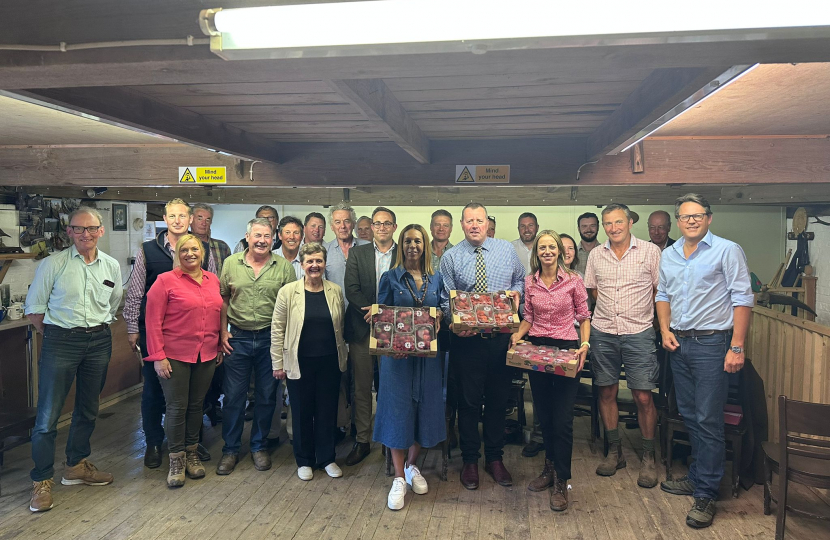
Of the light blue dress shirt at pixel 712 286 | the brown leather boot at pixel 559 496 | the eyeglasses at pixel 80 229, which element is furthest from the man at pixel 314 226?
the light blue dress shirt at pixel 712 286

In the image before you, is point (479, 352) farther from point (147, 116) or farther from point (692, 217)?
point (147, 116)

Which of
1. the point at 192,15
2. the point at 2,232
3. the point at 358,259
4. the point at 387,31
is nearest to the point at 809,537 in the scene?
the point at 358,259

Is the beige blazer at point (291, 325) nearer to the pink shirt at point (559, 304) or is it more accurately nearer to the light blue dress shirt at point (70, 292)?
the light blue dress shirt at point (70, 292)

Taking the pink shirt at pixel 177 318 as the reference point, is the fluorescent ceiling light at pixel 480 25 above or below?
above

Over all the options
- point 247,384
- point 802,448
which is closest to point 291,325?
point 247,384

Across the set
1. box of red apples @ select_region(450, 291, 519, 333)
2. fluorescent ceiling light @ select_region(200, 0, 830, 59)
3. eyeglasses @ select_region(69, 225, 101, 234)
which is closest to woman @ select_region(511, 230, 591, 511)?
box of red apples @ select_region(450, 291, 519, 333)

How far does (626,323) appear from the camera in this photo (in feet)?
12.3

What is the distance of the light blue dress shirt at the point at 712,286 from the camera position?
3.29 m

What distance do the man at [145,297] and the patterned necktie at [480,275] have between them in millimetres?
2013

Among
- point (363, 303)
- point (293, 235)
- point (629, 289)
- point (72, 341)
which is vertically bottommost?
point (72, 341)

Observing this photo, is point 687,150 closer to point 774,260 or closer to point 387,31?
point 387,31

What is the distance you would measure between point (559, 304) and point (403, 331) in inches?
38.9

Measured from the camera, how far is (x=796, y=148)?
4.10 meters

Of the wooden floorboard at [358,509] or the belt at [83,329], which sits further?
the belt at [83,329]
